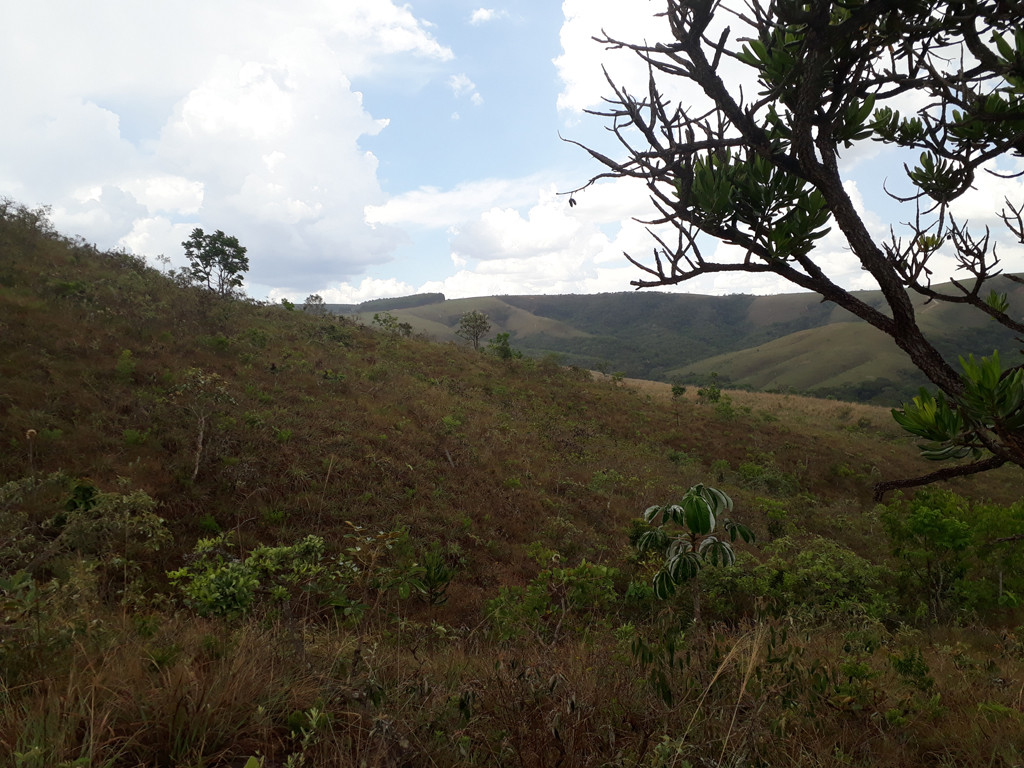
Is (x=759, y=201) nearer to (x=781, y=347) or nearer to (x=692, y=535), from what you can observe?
(x=692, y=535)

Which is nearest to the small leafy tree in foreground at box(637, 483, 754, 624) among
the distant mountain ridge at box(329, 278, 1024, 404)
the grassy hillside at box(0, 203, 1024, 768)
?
the grassy hillside at box(0, 203, 1024, 768)

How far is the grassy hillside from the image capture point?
2.12 m

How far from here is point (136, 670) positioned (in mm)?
2143

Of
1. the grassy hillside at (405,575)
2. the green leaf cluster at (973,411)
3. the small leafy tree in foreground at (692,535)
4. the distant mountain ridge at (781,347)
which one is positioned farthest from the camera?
the distant mountain ridge at (781,347)

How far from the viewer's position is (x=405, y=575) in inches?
169

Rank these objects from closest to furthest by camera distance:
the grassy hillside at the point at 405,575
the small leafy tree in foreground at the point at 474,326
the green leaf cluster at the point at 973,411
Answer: the green leaf cluster at the point at 973,411 → the grassy hillside at the point at 405,575 → the small leafy tree in foreground at the point at 474,326

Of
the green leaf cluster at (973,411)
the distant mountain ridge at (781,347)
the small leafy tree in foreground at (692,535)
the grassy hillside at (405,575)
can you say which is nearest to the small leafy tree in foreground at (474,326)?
the distant mountain ridge at (781,347)

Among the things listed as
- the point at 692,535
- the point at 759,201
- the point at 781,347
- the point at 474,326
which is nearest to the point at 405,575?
the point at 692,535

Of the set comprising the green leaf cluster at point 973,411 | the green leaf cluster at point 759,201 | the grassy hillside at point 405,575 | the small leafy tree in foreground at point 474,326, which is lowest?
the grassy hillside at point 405,575

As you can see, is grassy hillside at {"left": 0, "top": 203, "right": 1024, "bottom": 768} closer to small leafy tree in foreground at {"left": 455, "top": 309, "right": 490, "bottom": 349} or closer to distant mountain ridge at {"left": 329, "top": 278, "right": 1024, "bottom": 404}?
small leafy tree in foreground at {"left": 455, "top": 309, "right": 490, "bottom": 349}

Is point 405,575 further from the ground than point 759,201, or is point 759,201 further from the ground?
point 759,201

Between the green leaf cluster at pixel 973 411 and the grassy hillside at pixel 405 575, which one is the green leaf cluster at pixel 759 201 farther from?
the grassy hillside at pixel 405 575

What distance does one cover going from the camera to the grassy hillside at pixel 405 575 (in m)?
2.12

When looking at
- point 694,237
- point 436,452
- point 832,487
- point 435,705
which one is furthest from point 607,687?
point 832,487
